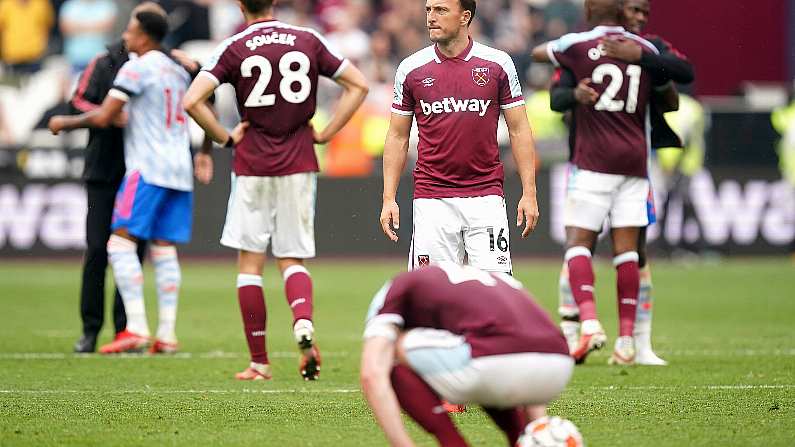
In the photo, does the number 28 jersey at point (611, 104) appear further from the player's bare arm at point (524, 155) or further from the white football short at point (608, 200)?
the player's bare arm at point (524, 155)

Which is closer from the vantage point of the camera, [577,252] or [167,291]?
[577,252]

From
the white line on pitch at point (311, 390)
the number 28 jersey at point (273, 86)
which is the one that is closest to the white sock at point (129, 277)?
the number 28 jersey at point (273, 86)

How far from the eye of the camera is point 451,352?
5465 mm

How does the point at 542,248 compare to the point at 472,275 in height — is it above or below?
below

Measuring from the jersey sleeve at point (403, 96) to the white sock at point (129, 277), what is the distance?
332 cm

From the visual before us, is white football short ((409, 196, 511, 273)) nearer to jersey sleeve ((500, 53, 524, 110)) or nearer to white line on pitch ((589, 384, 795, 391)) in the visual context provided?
jersey sleeve ((500, 53, 524, 110))

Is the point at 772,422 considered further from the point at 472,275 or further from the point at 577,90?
the point at 577,90

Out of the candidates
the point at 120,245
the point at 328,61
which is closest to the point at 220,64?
→ the point at 328,61

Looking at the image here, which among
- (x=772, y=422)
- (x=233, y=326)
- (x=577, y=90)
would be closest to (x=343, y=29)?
(x=233, y=326)

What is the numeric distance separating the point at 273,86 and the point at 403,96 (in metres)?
1.32

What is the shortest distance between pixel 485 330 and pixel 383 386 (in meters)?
0.43

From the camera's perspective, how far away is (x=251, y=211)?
360 inches

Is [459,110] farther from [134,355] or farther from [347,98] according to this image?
[134,355]

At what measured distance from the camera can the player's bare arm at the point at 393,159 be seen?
7.89 metres
